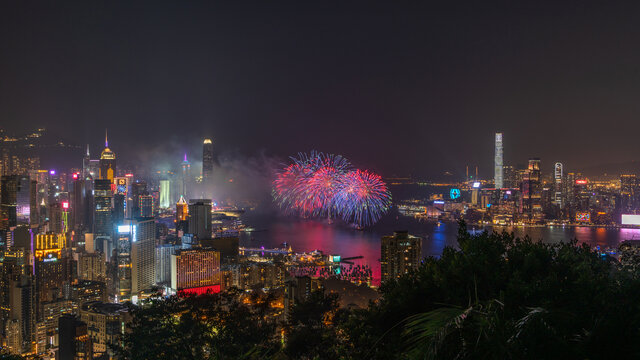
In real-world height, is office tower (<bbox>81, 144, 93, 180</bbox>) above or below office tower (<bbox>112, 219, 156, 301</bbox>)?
above

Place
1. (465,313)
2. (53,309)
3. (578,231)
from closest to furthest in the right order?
1. (465,313)
2. (53,309)
3. (578,231)

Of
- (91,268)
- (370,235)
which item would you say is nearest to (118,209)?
(91,268)

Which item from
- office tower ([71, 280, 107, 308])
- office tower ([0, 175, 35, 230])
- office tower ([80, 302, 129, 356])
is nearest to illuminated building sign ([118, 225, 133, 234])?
office tower ([0, 175, 35, 230])

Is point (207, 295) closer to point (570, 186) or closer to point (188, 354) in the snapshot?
point (188, 354)

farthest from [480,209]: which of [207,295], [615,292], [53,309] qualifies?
[615,292]

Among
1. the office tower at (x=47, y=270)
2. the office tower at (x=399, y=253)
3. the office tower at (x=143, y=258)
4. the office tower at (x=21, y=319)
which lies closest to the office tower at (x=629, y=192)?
the office tower at (x=399, y=253)

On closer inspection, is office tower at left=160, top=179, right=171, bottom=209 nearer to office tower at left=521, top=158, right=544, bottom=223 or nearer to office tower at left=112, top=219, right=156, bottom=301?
office tower at left=112, top=219, right=156, bottom=301
